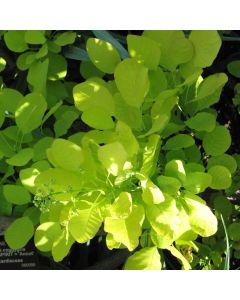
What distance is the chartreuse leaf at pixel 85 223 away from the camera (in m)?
0.49

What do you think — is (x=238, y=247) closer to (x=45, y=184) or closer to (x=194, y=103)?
(x=194, y=103)

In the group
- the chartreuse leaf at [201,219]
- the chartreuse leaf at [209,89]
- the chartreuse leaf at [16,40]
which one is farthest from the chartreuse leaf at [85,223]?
the chartreuse leaf at [16,40]

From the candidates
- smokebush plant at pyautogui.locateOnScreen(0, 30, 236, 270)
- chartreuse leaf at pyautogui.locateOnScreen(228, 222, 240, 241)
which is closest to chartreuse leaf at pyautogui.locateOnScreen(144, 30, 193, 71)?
smokebush plant at pyautogui.locateOnScreen(0, 30, 236, 270)

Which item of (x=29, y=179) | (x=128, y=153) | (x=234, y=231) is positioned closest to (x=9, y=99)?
(x=29, y=179)

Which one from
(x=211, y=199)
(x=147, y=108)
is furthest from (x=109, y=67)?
(x=211, y=199)

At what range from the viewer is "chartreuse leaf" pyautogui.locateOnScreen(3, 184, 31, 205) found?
0.64m

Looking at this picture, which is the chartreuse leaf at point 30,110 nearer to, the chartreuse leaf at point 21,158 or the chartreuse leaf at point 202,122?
the chartreuse leaf at point 21,158

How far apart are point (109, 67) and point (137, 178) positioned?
0.18 m

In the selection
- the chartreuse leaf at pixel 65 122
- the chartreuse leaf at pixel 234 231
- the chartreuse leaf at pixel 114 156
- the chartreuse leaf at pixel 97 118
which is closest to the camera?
the chartreuse leaf at pixel 114 156

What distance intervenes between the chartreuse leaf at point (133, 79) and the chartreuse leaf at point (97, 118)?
42mm

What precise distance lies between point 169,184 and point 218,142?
140 mm

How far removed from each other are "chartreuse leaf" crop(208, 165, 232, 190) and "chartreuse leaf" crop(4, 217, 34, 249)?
0.27 metres

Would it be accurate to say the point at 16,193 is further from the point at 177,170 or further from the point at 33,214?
the point at 177,170

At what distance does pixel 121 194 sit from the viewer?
474 mm
